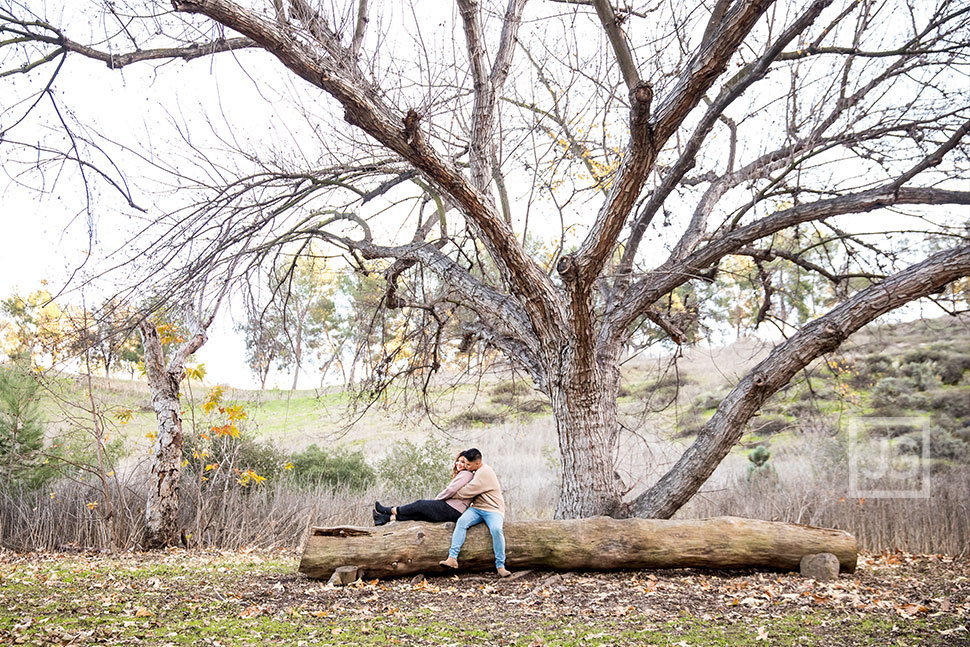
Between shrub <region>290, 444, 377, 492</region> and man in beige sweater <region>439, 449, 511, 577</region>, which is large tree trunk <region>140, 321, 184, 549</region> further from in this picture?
man in beige sweater <region>439, 449, 511, 577</region>

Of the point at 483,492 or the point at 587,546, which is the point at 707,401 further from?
the point at 483,492

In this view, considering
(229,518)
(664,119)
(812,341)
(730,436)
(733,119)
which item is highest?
(733,119)

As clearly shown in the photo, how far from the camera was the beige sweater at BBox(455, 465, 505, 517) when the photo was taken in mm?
6781

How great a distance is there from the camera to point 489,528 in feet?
22.3

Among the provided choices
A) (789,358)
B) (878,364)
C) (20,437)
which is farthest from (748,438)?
(20,437)

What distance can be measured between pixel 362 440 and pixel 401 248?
47.3 feet

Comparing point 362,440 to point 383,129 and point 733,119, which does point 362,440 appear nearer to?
point 733,119

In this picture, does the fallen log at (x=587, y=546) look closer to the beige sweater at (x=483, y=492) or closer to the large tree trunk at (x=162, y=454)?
the beige sweater at (x=483, y=492)

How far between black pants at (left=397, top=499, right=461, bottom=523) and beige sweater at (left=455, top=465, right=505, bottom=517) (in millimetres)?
190

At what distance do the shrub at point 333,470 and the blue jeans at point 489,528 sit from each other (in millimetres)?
7015

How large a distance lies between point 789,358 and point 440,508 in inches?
157

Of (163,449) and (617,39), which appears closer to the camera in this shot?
(617,39)

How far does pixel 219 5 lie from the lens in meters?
4.59

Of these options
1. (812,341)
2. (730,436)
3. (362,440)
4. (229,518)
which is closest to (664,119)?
(812,341)
